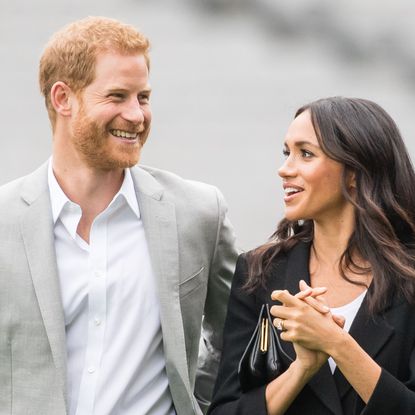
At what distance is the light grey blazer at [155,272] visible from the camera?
426 cm

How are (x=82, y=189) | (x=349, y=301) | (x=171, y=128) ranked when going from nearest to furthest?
(x=349, y=301)
(x=82, y=189)
(x=171, y=128)

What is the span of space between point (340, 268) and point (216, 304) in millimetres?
675

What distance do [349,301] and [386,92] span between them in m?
5.58

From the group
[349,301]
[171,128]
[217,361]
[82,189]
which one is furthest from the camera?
[171,128]

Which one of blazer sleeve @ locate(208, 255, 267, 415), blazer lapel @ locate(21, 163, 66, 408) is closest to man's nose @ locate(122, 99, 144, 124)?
blazer lapel @ locate(21, 163, 66, 408)

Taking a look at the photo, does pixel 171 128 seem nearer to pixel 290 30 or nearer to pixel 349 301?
pixel 290 30

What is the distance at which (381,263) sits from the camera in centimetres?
420

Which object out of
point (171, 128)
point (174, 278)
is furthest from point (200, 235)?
point (171, 128)

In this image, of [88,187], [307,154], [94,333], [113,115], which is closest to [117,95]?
[113,115]

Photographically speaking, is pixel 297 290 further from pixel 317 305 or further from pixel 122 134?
pixel 122 134

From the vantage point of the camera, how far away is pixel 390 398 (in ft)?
13.0

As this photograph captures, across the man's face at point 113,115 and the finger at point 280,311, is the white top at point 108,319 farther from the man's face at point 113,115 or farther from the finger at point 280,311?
the finger at point 280,311

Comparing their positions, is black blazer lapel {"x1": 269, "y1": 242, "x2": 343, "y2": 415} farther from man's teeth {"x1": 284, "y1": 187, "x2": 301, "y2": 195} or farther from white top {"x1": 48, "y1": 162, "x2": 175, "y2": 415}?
white top {"x1": 48, "y1": 162, "x2": 175, "y2": 415}

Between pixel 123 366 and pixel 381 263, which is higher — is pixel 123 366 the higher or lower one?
the lower one
